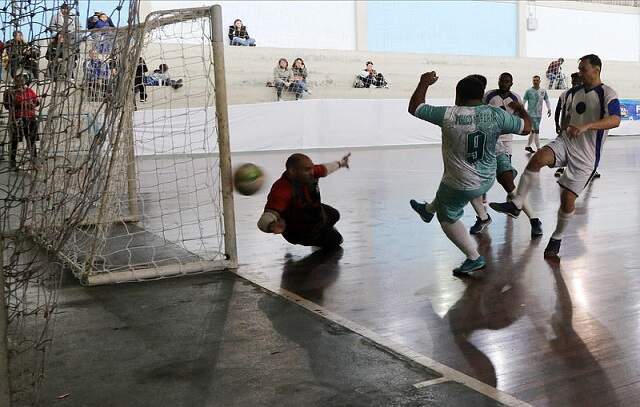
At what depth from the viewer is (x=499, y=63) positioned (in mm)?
30078

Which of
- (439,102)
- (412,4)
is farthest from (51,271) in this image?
(412,4)

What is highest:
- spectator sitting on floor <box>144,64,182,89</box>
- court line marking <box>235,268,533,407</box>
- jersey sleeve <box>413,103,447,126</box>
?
spectator sitting on floor <box>144,64,182,89</box>

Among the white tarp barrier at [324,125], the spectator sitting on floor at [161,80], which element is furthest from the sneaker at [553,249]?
the white tarp barrier at [324,125]

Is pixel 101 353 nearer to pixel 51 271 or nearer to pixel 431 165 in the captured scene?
pixel 51 271

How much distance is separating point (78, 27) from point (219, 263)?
321cm

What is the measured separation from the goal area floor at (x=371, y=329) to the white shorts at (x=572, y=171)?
0.61m

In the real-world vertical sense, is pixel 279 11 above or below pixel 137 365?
above

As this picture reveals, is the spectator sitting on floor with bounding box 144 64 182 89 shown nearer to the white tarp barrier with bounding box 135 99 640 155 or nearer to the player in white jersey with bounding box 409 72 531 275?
the white tarp barrier with bounding box 135 99 640 155

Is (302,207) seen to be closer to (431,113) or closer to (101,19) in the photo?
(431,113)

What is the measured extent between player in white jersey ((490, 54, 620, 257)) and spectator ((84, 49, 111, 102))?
11.8 feet

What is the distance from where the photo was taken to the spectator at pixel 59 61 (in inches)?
104

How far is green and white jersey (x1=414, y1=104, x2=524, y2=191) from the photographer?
5.18m

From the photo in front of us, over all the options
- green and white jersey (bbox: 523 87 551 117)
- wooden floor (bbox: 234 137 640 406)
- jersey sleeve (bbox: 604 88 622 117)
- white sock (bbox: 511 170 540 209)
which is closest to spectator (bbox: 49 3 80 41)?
wooden floor (bbox: 234 137 640 406)

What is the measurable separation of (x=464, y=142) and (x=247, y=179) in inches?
72.5
